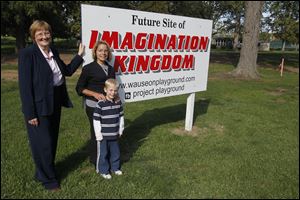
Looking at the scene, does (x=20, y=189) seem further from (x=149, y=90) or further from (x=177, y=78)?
(x=177, y=78)

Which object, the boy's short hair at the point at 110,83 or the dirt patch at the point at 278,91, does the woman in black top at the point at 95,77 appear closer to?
the boy's short hair at the point at 110,83

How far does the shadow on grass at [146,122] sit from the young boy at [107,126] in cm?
65

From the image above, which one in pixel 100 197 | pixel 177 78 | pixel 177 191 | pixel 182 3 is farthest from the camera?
pixel 182 3

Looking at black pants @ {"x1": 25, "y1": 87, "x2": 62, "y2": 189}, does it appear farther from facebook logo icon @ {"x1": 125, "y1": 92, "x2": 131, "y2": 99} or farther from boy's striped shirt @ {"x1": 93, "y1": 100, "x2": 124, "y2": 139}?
facebook logo icon @ {"x1": 125, "y1": 92, "x2": 131, "y2": 99}

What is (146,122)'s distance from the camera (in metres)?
7.48

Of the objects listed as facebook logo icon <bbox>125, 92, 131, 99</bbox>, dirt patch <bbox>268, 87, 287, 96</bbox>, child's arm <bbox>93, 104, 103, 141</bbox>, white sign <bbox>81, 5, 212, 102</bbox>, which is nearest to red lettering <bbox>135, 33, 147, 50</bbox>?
white sign <bbox>81, 5, 212, 102</bbox>

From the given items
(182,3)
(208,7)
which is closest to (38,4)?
(182,3)

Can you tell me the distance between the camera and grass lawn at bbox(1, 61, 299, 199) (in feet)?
14.0

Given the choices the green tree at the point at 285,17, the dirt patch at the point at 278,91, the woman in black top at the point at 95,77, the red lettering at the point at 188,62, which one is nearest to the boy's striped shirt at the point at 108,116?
the woman in black top at the point at 95,77

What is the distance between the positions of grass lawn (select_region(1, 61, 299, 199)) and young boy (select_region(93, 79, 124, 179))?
0.21 meters

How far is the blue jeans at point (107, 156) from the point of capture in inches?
179

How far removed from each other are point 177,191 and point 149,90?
6.87 feet

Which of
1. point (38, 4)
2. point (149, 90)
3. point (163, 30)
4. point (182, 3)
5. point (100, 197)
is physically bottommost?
point (100, 197)

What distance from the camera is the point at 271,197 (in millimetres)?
4230
